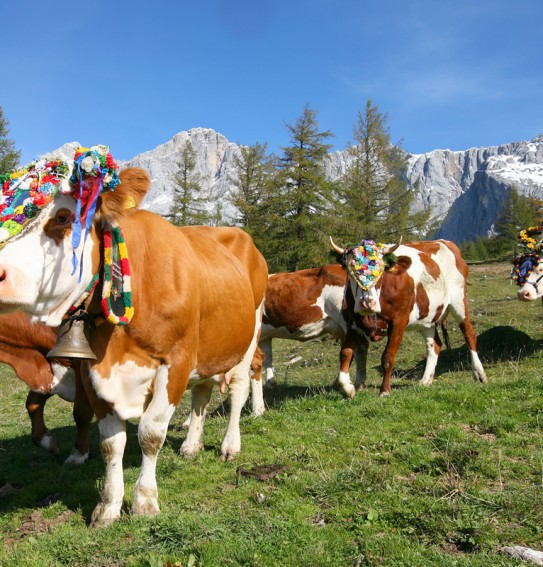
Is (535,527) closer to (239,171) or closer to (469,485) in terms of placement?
(469,485)

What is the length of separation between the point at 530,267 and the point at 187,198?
1428 inches

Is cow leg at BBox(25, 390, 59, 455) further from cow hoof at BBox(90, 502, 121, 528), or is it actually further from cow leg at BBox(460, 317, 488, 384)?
cow leg at BBox(460, 317, 488, 384)

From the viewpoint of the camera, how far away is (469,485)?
3.96 metres

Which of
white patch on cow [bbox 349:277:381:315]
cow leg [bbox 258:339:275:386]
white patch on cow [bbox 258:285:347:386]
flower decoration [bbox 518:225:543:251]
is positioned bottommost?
cow leg [bbox 258:339:275:386]

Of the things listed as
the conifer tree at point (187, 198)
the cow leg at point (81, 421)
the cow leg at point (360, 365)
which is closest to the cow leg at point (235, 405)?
the cow leg at point (81, 421)

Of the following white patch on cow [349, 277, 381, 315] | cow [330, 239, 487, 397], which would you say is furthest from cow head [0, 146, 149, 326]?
white patch on cow [349, 277, 381, 315]

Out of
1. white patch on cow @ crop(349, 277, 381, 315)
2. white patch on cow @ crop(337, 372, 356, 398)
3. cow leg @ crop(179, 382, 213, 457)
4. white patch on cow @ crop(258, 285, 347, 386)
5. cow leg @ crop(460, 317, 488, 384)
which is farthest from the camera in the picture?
white patch on cow @ crop(258, 285, 347, 386)

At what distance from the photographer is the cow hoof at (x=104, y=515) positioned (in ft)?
12.8

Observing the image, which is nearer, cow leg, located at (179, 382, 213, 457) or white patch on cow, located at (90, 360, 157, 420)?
white patch on cow, located at (90, 360, 157, 420)

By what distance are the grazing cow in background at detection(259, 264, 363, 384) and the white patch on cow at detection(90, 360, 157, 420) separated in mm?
6664

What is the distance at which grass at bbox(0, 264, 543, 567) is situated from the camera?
129 inches

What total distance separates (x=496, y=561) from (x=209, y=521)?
1.88 meters

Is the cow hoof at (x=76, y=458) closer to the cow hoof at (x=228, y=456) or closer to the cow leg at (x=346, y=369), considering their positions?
the cow hoof at (x=228, y=456)

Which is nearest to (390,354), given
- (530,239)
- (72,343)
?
(530,239)
